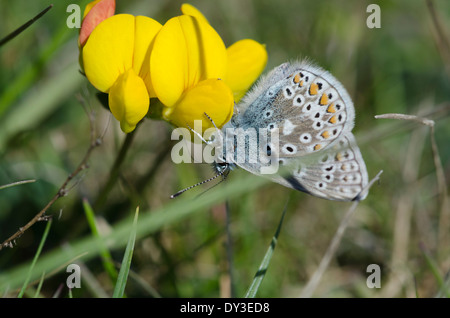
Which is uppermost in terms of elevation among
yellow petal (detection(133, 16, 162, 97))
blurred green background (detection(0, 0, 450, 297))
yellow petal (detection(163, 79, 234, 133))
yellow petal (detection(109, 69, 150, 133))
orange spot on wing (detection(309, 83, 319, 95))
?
yellow petal (detection(133, 16, 162, 97))

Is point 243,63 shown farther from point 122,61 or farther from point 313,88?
point 122,61

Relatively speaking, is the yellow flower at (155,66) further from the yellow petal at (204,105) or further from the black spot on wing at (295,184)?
the black spot on wing at (295,184)

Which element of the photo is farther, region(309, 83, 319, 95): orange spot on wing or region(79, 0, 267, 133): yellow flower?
region(309, 83, 319, 95): orange spot on wing

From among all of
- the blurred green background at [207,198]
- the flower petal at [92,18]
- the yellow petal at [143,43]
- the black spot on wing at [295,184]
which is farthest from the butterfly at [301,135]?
the flower petal at [92,18]

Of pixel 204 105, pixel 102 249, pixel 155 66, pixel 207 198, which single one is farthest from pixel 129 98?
pixel 102 249

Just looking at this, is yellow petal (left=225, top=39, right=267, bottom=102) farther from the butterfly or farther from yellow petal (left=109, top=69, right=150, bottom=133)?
yellow petal (left=109, top=69, right=150, bottom=133)

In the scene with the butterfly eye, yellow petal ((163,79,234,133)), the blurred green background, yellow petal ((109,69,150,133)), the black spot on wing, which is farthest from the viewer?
the blurred green background

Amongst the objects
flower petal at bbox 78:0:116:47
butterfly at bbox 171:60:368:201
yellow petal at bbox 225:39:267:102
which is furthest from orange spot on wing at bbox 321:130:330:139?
flower petal at bbox 78:0:116:47
